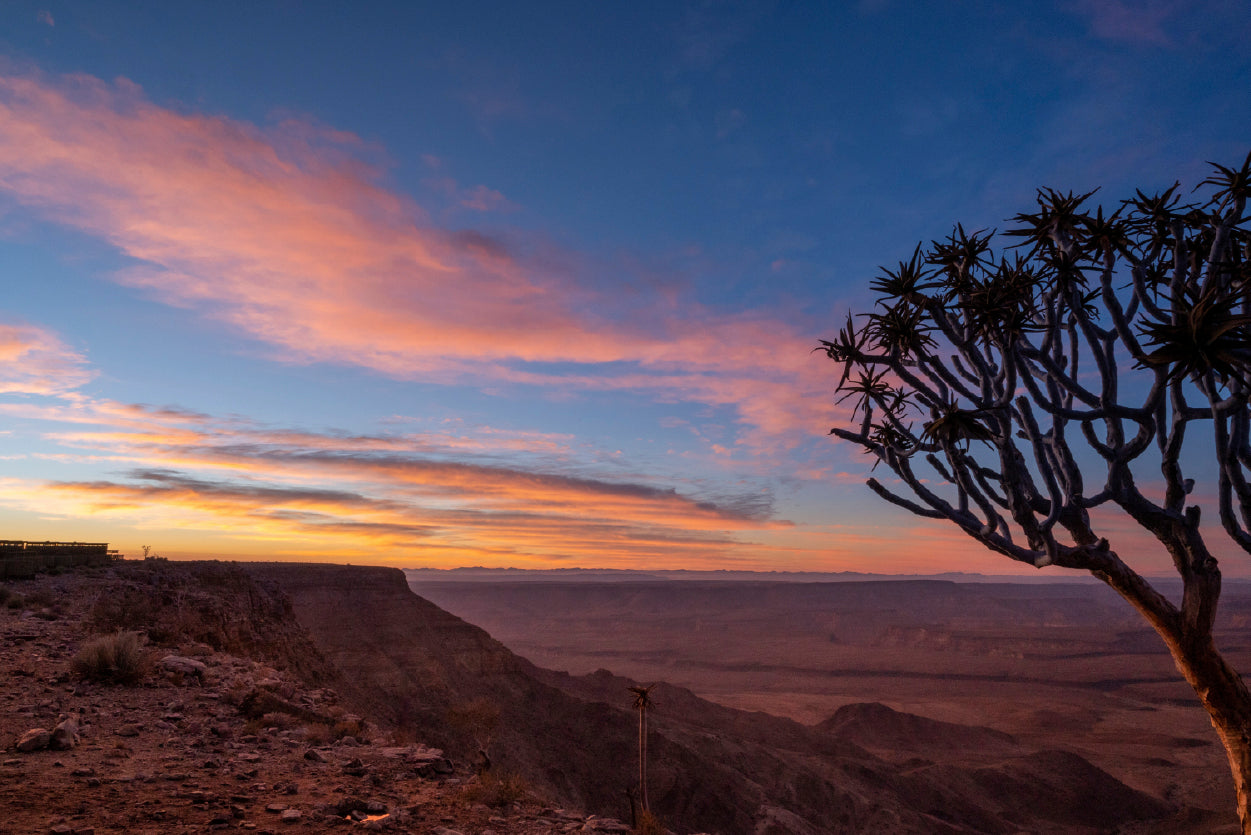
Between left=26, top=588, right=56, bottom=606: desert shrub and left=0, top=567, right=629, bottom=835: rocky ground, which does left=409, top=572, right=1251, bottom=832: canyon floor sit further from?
left=26, top=588, right=56, bottom=606: desert shrub

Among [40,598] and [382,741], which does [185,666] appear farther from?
[40,598]

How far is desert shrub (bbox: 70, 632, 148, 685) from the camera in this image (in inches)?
486

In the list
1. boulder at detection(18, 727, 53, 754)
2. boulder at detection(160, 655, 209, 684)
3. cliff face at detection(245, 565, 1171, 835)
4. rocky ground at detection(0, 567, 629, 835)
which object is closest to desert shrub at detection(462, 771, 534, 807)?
rocky ground at detection(0, 567, 629, 835)

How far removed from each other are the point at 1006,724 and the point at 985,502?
88662 millimetres

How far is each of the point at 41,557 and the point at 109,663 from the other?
22.7 metres

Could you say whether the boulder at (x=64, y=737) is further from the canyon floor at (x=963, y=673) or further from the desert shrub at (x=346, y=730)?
the canyon floor at (x=963, y=673)

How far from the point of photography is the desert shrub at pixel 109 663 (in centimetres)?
1234

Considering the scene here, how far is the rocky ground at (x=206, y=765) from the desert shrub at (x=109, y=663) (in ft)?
0.65

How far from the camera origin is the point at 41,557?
28594 mm

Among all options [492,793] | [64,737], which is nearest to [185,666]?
[64,737]

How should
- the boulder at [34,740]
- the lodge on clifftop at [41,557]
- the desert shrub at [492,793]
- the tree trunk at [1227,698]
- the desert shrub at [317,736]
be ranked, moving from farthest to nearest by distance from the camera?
the lodge on clifftop at [41,557]
the desert shrub at [317,736]
the tree trunk at [1227,698]
the desert shrub at [492,793]
the boulder at [34,740]

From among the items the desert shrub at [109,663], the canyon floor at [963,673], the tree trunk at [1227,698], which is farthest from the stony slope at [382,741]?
the canyon floor at [963,673]

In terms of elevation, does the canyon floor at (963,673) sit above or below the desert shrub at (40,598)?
below

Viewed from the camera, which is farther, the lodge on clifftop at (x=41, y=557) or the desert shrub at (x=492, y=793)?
the lodge on clifftop at (x=41, y=557)
